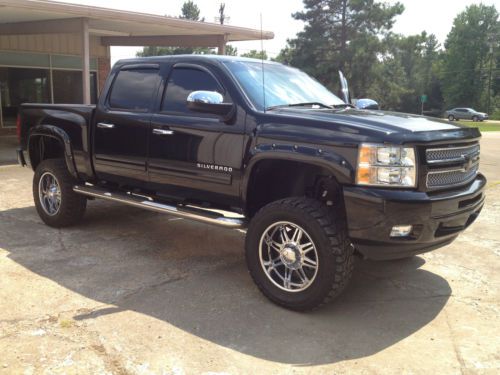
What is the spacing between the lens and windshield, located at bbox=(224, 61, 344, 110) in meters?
4.58

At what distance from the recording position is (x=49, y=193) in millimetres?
6391

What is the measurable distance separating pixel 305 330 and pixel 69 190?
141 inches

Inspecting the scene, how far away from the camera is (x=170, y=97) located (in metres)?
5.09

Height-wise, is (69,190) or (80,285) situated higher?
(69,190)

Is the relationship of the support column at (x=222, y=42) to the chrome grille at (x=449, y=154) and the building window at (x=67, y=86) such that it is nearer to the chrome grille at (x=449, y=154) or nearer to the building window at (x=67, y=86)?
the building window at (x=67, y=86)

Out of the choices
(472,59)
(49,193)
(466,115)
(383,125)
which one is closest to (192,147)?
(383,125)

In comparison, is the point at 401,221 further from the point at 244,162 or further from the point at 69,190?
the point at 69,190

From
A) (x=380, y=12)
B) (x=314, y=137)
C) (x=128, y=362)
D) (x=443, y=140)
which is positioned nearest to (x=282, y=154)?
(x=314, y=137)

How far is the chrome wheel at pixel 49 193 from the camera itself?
6.28 m

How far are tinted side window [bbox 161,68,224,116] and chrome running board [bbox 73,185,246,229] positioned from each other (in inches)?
36.1

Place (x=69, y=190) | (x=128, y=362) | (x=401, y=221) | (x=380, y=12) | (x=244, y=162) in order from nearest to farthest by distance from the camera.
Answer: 1. (x=128, y=362)
2. (x=401, y=221)
3. (x=244, y=162)
4. (x=69, y=190)
5. (x=380, y=12)

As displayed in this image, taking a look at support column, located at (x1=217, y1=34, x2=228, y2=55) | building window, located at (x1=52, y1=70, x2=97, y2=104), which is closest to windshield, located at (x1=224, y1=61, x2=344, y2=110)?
support column, located at (x1=217, y1=34, x2=228, y2=55)

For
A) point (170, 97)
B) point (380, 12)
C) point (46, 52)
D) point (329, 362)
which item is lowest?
point (329, 362)

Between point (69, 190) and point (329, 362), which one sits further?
point (69, 190)
